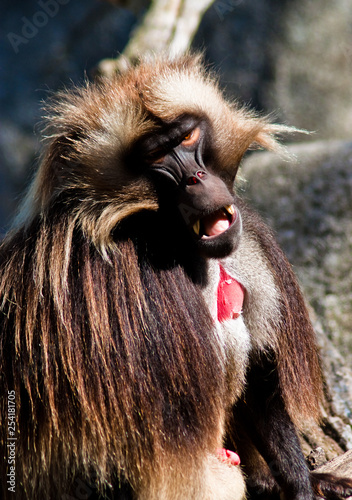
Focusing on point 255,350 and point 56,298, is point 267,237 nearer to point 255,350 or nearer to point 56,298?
point 255,350

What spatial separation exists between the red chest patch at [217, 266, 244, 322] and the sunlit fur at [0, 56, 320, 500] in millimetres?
193

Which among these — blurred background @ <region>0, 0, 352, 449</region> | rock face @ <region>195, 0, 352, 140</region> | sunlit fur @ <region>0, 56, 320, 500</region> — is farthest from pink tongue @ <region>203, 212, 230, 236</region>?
rock face @ <region>195, 0, 352, 140</region>

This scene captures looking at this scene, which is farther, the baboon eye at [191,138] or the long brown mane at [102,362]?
the baboon eye at [191,138]

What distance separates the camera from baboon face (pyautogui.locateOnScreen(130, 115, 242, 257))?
1.97 m

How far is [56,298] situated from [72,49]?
22.4ft

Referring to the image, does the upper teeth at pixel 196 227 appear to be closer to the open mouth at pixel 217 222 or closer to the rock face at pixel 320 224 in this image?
the open mouth at pixel 217 222

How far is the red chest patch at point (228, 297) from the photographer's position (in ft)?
7.54

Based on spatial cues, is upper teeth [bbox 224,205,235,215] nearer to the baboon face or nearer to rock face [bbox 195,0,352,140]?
the baboon face

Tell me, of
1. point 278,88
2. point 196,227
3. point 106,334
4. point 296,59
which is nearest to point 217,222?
point 196,227

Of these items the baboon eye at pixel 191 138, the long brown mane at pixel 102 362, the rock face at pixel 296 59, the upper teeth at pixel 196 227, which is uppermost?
the rock face at pixel 296 59

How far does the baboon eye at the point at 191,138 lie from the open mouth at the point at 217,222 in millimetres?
265

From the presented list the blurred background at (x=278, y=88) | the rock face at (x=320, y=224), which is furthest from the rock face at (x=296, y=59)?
the rock face at (x=320, y=224)

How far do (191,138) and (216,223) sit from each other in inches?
12.7

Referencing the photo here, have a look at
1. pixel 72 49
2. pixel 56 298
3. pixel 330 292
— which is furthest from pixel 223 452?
pixel 72 49
